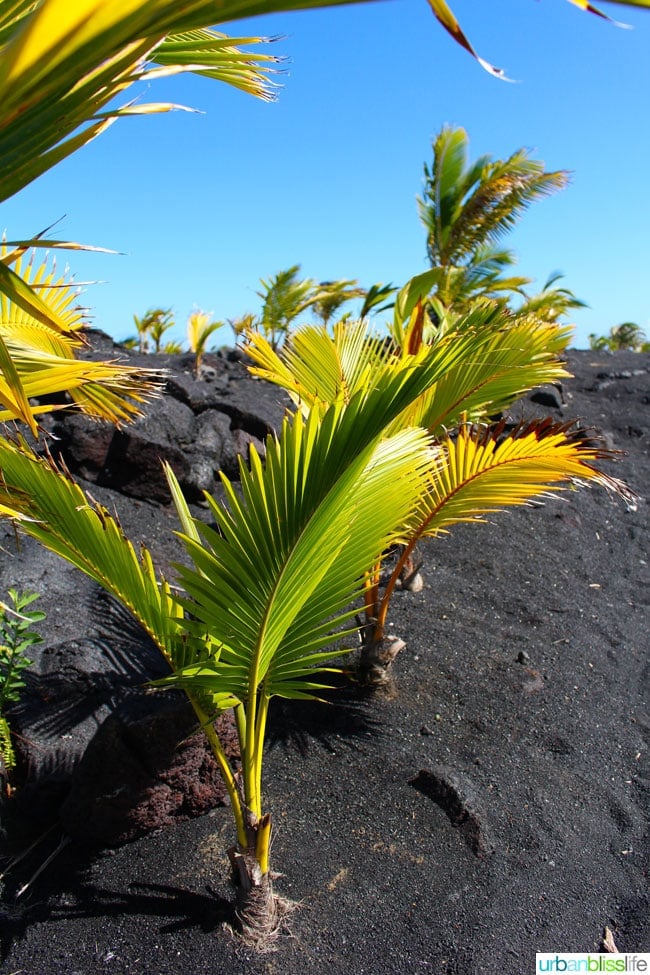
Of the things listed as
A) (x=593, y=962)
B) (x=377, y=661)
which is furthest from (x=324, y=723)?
(x=593, y=962)

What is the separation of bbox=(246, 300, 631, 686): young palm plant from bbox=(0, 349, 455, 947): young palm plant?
1.58 feet

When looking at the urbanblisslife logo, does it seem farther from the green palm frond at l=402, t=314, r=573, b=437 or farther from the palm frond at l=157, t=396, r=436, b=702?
the green palm frond at l=402, t=314, r=573, b=437

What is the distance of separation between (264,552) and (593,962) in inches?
65.5

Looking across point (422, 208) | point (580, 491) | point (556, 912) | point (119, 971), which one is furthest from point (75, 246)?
point (422, 208)

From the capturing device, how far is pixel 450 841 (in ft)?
7.63

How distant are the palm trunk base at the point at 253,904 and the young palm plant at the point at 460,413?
2.95 feet

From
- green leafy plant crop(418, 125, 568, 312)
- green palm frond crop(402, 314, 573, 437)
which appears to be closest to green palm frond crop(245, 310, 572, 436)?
green palm frond crop(402, 314, 573, 437)

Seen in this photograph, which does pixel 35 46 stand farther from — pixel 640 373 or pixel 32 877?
pixel 640 373

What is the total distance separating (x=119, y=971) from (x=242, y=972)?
332 mm

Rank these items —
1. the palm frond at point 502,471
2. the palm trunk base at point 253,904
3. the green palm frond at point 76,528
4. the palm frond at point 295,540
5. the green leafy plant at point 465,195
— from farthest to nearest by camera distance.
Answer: the green leafy plant at point 465,195, the palm frond at point 502,471, the palm trunk base at point 253,904, the green palm frond at point 76,528, the palm frond at point 295,540

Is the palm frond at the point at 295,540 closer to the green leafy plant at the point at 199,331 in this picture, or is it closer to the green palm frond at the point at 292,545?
the green palm frond at the point at 292,545

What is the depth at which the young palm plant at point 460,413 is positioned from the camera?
245cm

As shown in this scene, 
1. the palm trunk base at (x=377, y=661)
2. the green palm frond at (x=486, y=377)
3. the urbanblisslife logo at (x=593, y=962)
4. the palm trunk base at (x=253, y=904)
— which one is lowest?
the palm trunk base at (x=253, y=904)

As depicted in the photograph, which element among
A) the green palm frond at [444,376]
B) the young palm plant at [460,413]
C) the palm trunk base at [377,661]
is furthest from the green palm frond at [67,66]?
the palm trunk base at [377,661]
